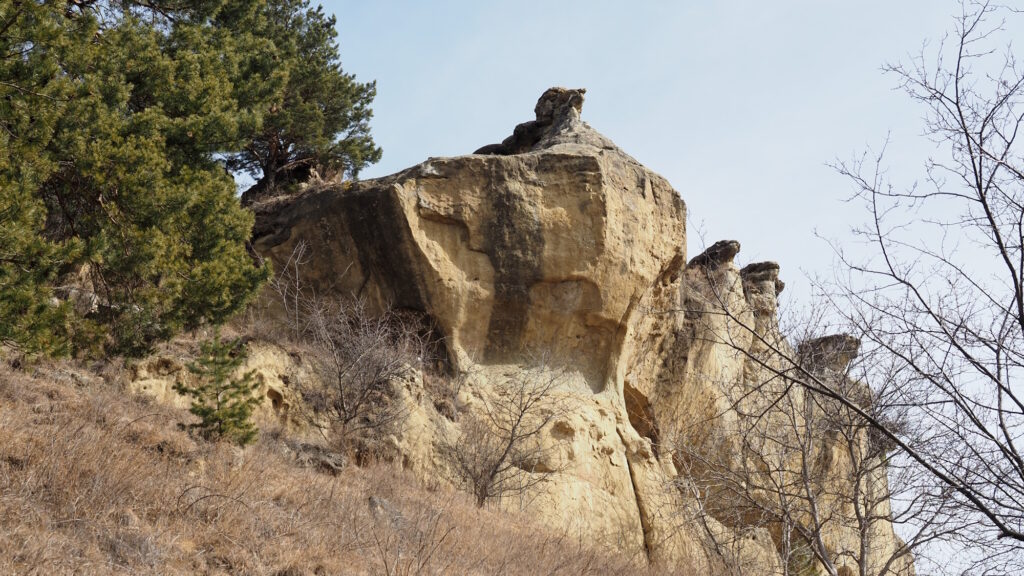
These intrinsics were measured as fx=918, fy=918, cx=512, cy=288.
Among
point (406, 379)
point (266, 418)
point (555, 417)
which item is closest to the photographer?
point (266, 418)

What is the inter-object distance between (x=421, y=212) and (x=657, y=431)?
6757 mm

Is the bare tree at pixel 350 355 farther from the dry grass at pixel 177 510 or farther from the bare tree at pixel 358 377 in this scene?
the dry grass at pixel 177 510

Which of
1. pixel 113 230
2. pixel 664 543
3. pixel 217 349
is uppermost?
pixel 113 230

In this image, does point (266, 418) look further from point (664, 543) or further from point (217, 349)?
point (664, 543)

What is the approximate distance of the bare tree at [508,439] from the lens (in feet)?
44.3

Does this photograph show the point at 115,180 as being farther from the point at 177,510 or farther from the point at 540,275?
the point at 540,275

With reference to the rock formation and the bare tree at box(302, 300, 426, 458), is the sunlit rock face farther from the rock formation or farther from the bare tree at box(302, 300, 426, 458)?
the bare tree at box(302, 300, 426, 458)

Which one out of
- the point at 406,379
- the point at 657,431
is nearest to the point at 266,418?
the point at 406,379

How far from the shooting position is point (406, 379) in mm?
14352

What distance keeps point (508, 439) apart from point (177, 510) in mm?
7665

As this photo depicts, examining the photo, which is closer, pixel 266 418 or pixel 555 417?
pixel 266 418

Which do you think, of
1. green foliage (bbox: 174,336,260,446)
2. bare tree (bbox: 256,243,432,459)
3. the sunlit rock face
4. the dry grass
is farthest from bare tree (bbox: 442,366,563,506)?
green foliage (bbox: 174,336,260,446)

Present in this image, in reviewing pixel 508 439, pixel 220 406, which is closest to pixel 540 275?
pixel 508 439

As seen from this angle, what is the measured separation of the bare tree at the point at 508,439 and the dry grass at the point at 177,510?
99.7 inches
